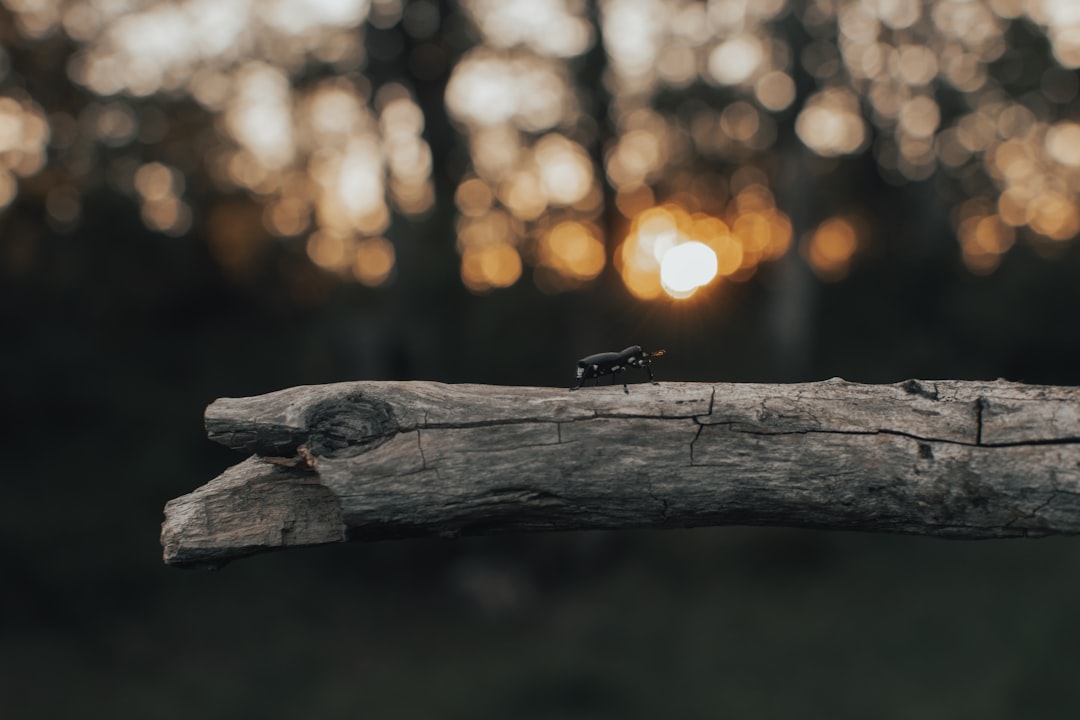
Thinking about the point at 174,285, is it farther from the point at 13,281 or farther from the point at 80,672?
the point at 80,672

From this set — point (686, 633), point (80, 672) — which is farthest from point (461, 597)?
point (80, 672)

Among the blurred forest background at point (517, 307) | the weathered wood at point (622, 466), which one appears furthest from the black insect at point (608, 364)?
the blurred forest background at point (517, 307)

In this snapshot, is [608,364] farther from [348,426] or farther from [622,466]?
[348,426]

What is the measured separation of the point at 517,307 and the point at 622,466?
14281 millimetres

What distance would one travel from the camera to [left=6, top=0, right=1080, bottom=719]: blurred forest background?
10.8 meters

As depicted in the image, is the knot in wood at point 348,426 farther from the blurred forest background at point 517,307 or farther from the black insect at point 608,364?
the blurred forest background at point 517,307

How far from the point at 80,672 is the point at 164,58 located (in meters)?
12.0

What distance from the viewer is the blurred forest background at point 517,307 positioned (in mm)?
10797

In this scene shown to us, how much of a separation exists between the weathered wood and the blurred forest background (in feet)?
17.4

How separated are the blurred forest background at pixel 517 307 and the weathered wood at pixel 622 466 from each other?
5.31 metres

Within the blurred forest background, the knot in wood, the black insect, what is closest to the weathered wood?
the knot in wood

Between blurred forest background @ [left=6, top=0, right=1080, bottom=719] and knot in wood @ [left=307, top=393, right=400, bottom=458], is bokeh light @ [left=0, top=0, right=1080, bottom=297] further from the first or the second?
knot in wood @ [left=307, top=393, right=400, bottom=458]

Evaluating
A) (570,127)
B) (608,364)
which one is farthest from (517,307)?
(608,364)

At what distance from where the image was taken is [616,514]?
2857 mm
